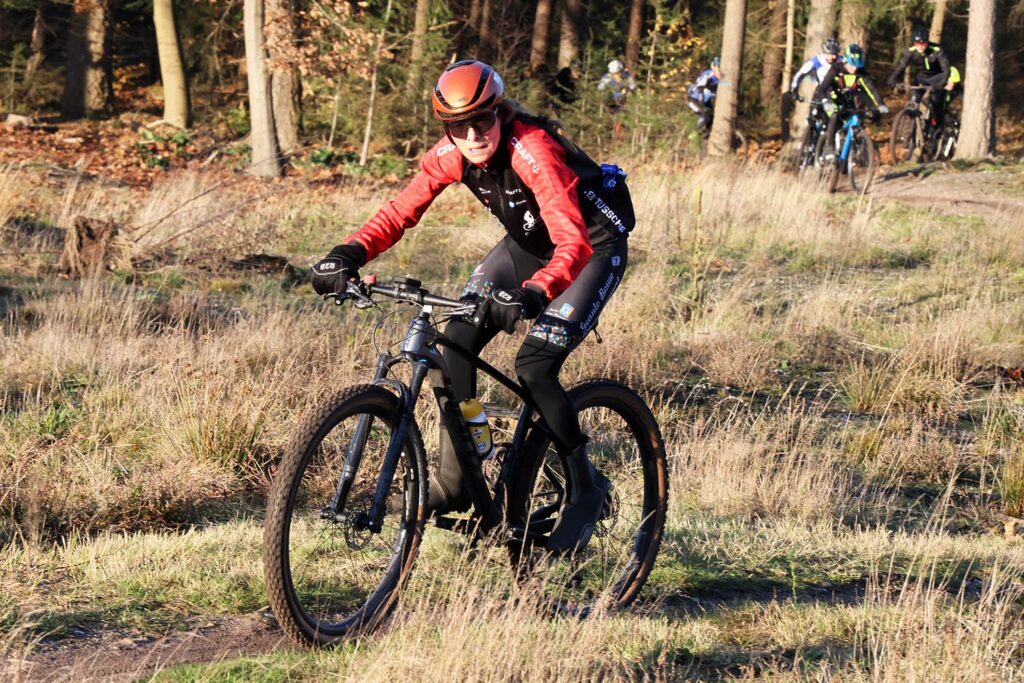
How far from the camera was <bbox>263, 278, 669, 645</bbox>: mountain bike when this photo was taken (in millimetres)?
4340

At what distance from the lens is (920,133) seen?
22234 millimetres

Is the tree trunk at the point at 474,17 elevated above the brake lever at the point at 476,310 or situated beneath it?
elevated above

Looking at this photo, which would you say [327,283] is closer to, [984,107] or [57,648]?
[57,648]

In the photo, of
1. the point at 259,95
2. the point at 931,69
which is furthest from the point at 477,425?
the point at 931,69

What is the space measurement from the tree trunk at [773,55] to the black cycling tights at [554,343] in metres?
26.7

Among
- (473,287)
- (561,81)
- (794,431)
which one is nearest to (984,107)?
(561,81)

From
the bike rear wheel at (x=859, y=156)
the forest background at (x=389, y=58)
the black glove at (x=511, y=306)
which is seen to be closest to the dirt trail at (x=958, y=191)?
the bike rear wheel at (x=859, y=156)

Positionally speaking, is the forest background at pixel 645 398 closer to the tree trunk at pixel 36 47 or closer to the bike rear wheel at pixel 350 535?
the bike rear wheel at pixel 350 535

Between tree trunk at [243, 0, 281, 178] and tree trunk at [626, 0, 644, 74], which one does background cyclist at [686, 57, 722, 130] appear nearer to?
tree trunk at [626, 0, 644, 74]

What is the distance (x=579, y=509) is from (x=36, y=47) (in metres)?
28.7

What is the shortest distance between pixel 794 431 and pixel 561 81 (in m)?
19.6

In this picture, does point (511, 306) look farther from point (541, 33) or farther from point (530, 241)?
point (541, 33)

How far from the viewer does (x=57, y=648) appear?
178 inches

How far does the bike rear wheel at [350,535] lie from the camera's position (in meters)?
4.34
